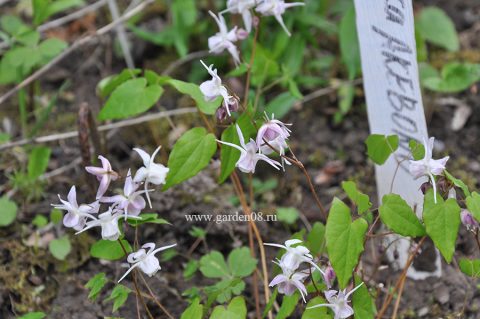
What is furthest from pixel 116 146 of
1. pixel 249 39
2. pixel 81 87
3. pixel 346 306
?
pixel 346 306

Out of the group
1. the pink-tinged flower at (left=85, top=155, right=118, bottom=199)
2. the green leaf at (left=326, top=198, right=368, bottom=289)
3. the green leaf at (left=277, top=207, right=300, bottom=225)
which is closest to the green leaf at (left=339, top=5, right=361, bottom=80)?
the green leaf at (left=277, top=207, right=300, bottom=225)

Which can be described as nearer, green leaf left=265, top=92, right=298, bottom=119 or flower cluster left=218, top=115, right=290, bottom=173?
flower cluster left=218, top=115, right=290, bottom=173

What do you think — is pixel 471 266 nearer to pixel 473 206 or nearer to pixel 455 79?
pixel 473 206

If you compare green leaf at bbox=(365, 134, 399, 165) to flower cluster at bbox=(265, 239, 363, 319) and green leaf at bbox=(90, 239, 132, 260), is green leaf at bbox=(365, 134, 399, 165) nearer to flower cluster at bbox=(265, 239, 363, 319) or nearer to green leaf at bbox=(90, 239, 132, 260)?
flower cluster at bbox=(265, 239, 363, 319)

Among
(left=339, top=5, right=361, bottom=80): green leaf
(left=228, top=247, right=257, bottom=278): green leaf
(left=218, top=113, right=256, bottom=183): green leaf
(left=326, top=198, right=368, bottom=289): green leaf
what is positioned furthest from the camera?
(left=339, top=5, right=361, bottom=80): green leaf

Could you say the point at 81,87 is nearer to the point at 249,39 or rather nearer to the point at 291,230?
the point at 249,39

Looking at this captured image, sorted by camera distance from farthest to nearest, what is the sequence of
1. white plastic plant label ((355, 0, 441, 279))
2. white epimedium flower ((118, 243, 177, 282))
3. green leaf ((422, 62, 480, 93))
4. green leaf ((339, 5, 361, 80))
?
green leaf ((339, 5, 361, 80)) < green leaf ((422, 62, 480, 93)) < white plastic plant label ((355, 0, 441, 279)) < white epimedium flower ((118, 243, 177, 282))

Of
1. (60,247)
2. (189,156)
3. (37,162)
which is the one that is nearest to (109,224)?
(189,156)
